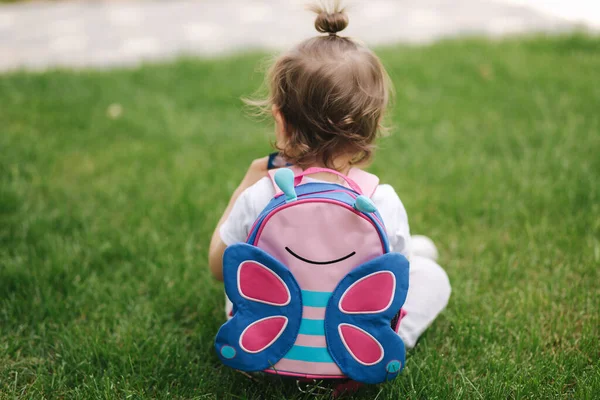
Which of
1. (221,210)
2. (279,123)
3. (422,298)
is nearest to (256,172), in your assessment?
(279,123)

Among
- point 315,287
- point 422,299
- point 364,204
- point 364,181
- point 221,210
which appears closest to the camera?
point 364,204

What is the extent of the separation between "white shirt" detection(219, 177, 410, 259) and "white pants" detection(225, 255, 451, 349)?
367 millimetres

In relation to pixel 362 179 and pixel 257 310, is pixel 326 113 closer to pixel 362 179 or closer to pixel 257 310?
pixel 362 179

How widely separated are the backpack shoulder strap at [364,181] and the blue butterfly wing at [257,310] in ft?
1.12

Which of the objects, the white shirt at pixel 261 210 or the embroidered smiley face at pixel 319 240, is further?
the white shirt at pixel 261 210

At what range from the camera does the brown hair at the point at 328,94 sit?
173 centimetres

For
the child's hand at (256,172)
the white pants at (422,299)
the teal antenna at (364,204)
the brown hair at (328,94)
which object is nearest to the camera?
the teal antenna at (364,204)

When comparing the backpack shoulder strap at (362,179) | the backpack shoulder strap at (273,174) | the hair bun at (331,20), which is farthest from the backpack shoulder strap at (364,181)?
the hair bun at (331,20)

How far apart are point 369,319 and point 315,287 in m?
0.18

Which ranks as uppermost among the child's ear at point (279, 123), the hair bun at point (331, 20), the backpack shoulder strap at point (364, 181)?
the hair bun at point (331, 20)

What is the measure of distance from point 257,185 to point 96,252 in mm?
1210

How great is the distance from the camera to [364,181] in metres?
1.84

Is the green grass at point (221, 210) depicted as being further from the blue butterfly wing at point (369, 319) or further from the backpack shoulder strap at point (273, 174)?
the backpack shoulder strap at point (273, 174)

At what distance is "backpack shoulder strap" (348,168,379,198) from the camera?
5.99ft
